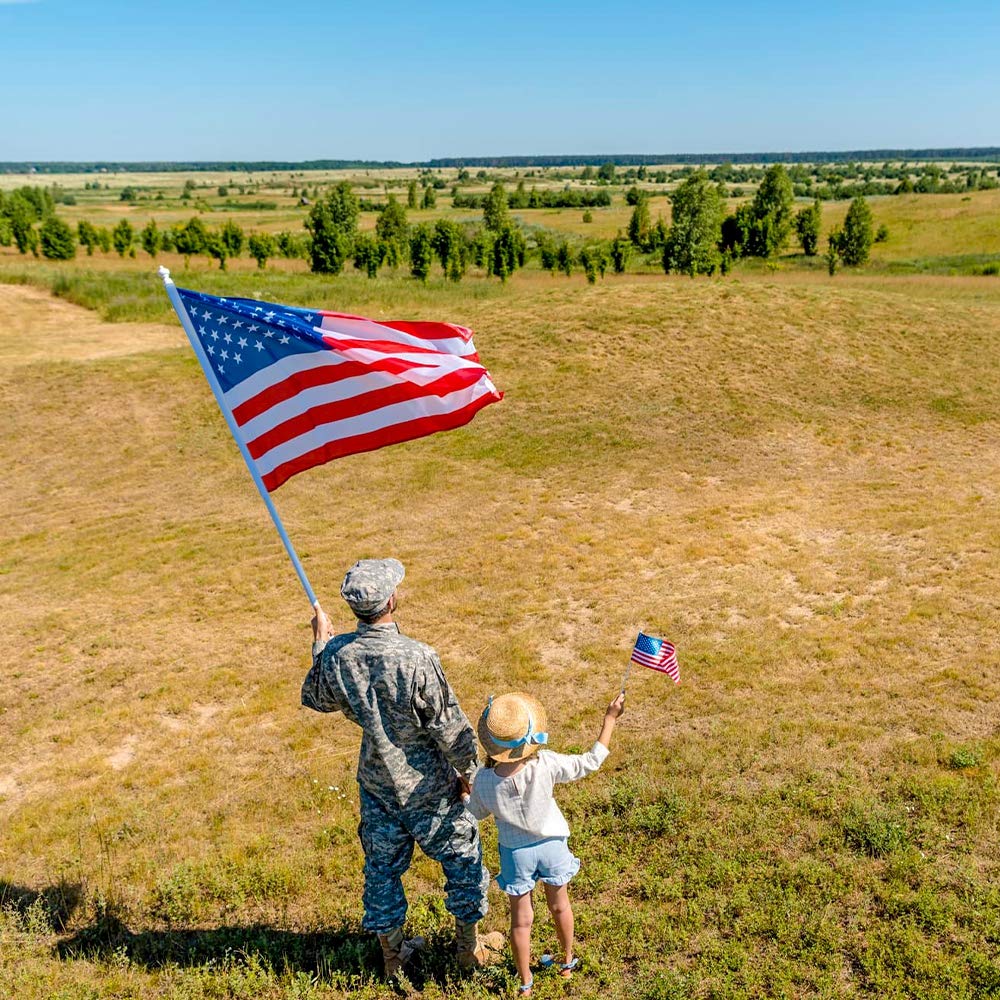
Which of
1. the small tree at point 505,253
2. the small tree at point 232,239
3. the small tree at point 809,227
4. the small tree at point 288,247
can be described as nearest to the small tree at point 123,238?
the small tree at point 232,239

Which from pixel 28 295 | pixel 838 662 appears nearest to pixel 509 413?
pixel 838 662

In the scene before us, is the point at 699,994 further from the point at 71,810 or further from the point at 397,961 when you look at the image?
the point at 71,810

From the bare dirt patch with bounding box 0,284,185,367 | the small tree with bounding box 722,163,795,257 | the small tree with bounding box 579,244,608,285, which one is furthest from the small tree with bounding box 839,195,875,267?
the bare dirt patch with bounding box 0,284,185,367

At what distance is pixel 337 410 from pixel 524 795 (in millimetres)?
2943

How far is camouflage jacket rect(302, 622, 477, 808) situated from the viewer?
3773 millimetres

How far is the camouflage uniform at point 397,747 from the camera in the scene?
377 centimetres

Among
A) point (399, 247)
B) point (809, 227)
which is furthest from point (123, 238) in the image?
point (809, 227)

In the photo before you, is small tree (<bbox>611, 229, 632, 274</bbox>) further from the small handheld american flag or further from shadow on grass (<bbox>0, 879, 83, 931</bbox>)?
shadow on grass (<bbox>0, 879, 83, 931</bbox>)

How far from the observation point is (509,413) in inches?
714

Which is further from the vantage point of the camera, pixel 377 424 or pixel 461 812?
pixel 377 424

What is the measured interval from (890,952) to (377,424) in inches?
181

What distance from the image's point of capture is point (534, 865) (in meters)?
4.00

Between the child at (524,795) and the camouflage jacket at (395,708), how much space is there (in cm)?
19

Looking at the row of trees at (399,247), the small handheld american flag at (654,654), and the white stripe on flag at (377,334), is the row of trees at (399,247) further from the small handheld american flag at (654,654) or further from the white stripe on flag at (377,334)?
the small handheld american flag at (654,654)
